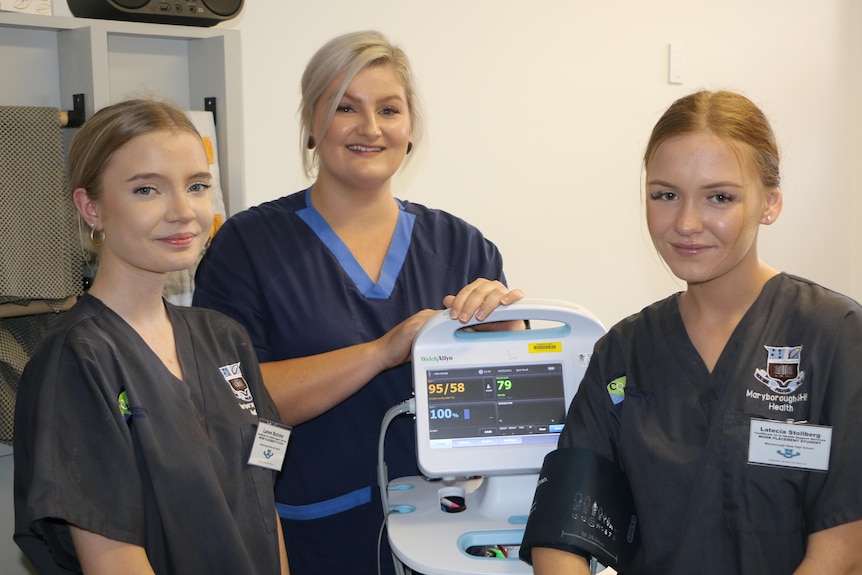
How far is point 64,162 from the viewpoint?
205cm

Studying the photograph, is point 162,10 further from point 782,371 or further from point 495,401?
point 782,371

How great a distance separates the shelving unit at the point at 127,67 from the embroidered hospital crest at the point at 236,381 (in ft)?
2.63

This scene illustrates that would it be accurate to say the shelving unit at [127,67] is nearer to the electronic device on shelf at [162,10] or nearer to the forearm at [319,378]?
the electronic device on shelf at [162,10]

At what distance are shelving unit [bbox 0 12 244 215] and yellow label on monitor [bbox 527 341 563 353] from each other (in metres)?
1.03

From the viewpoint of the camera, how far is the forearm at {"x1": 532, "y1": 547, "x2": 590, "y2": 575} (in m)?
1.29

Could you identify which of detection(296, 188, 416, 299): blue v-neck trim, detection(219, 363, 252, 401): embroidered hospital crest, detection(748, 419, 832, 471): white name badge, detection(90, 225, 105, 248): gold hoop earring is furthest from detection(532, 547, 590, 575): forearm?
detection(90, 225, 105, 248): gold hoop earring

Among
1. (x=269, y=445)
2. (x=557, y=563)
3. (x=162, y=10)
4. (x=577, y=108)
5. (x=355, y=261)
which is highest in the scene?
(x=162, y=10)

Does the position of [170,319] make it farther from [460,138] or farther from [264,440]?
[460,138]

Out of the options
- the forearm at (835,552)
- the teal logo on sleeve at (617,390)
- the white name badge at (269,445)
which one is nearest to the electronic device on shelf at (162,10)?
the white name badge at (269,445)

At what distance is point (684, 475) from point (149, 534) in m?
0.75

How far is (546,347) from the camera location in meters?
1.46

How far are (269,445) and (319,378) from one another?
0.61 feet

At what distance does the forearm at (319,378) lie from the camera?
5.27ft

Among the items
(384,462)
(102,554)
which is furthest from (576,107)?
(102,554)
